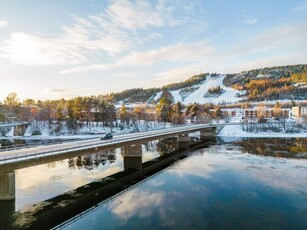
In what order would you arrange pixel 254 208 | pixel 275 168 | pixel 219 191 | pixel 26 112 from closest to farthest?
pixel 254 208 < pixel 219 191 < pixel 275 168 < pixel 26 112

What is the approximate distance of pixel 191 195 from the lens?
32438 millimetres

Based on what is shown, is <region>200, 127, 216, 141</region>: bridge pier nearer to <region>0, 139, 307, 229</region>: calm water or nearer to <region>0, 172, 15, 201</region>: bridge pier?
<region>0, 139, 307, 229</region>: calm water

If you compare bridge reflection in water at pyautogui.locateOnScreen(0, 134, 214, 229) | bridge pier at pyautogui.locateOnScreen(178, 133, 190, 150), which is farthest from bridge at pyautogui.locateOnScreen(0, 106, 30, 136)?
bridge reflection in water at pyautogui.locateOnScreen(0, 134, 214, 229)

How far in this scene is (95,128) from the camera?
4719 inches

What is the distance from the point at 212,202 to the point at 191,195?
326 centimetres

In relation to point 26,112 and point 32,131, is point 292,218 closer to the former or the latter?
point 32,131

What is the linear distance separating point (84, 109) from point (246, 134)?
240ft

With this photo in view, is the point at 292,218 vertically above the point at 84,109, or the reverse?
the point at 84,109

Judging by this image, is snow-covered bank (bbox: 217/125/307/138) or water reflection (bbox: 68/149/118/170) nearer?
water reflection (bbox: 68/149/118/170)

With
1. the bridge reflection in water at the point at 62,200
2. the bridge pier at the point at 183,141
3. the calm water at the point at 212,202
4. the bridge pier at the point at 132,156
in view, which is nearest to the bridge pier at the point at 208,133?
the bridge pier at the point at 183,141

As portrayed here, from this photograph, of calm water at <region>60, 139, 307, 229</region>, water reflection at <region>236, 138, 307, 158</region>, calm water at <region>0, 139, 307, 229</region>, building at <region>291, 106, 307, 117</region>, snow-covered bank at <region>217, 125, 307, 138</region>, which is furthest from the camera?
building at <region>291, 106, 307, 117</region>

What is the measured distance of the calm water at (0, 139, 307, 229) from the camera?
24.8m

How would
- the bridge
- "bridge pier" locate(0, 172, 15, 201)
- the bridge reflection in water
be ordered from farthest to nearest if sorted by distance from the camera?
the bridge, "bridge pier" locate(0, 172, 15, 201), the bridge reflection in water

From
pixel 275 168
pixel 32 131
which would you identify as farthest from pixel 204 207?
pixel 32 131
